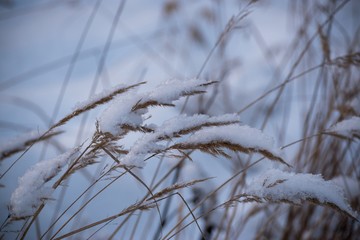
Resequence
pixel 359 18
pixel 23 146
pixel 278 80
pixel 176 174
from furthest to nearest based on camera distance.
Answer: pixel 359 18 → pixel 278 80 → pixel 176 174 → pixel 23 146

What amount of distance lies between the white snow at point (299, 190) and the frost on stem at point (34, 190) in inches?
19.3

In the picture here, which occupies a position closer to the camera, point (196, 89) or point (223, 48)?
point (196, 89)

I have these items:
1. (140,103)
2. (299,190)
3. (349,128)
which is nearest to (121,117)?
(140,103)

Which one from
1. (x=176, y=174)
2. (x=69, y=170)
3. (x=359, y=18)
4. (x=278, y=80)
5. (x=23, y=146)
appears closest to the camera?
(x=69, y=170)

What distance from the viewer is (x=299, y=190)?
2.20ft

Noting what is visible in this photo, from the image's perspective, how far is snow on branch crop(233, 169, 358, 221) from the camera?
0.65m

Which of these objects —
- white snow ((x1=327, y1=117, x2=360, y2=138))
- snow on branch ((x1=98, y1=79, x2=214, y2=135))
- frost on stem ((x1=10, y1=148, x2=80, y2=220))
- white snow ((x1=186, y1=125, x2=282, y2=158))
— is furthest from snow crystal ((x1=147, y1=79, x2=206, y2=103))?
white snow ((x1=327, y1=117, x2=360, y2=138))

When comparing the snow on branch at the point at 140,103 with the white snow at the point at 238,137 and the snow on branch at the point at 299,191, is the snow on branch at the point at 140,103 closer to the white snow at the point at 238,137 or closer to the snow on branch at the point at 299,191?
the white snow at the point at 238,137

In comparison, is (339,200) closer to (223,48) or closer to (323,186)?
(323,186)

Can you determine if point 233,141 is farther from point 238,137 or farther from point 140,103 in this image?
point 140,103

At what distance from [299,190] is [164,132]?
13.2 inches

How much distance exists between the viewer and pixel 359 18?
257 centimetres

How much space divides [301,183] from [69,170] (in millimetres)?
583

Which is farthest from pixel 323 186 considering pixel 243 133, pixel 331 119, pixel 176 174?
pixel 331 119
